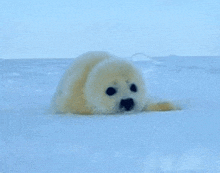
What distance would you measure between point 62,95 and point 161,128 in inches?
58.0

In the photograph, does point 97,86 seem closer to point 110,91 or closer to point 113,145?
point 110,91

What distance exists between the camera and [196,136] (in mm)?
1933

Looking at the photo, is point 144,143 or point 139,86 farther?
point 139,86

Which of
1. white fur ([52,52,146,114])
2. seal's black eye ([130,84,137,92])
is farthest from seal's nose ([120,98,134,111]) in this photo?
seal's black eye ([130,84,137,92])

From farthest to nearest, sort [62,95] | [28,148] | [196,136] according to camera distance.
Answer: [62,95]
[196,136]
[28,148]

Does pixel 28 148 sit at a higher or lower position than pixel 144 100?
higher

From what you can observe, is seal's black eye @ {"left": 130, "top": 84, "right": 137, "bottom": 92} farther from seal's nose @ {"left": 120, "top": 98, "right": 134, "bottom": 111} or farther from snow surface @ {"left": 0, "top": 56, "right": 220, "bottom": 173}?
snow surface @ {"left": 0, "top": 56, "right": 220, "bottom": 173}

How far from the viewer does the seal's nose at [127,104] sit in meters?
3.01

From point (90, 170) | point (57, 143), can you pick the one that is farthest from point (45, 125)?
point (90, 170)

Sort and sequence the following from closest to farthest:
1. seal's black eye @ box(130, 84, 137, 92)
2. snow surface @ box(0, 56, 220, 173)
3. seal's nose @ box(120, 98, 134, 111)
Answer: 1. snow surface @ box(0, 56, 220, 173)
2. seal's nose @ box(120, 98, 134, 111)
3. seal's black eye @ box(130, 84, 137, 92)

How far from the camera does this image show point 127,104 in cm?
301

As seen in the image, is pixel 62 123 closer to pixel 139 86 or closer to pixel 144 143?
pixel 144 143

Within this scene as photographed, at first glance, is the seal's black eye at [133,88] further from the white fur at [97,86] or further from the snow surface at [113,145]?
the snow surface at [113,145]

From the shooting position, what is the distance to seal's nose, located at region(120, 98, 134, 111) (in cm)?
301
